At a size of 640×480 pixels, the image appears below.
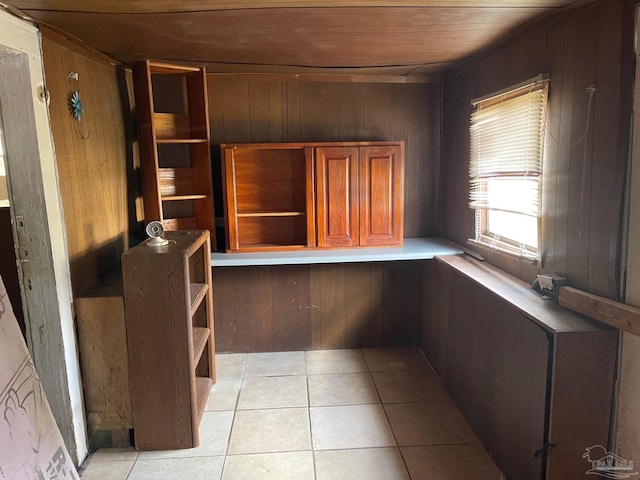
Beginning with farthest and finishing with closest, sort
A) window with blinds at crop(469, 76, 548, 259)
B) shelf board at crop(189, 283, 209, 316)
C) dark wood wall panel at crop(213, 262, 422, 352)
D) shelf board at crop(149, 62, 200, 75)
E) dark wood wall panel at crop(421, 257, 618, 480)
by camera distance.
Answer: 1. dark wood wall panel at crop(213, 262, 422, 352)
2. shelf board at crop(149, 62, 200, 75)
3. shelf board at crop(189, 283, 209, 316)
4. window with blinds at crop(469, 76, 548, 259)
5. dark wood wall panel at crop(421, 257, 618, 480)

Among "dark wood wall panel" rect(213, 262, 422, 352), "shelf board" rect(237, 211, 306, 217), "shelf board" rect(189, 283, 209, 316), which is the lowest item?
"dark wood wall panel" rect(213, 262, 422, 352)

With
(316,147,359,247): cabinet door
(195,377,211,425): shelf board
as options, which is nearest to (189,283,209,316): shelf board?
(195,377,211,425): shelf board

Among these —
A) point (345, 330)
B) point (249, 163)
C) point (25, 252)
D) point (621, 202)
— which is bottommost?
point (345, 330)

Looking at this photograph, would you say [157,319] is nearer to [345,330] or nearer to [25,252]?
[25,252]

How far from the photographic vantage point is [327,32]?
2.13m

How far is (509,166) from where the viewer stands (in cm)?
231

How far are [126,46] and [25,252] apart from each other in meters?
1.17

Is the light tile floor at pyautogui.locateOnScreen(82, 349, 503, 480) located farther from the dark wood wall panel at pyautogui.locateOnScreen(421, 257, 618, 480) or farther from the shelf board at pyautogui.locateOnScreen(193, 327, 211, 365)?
the shelf board at pyautogui.locateOnScreen(193, 327, 211, 365)

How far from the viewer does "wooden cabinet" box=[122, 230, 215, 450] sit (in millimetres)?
2158

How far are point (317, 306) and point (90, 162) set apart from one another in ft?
6.04

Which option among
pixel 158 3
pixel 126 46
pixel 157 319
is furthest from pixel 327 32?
pixel 157 319

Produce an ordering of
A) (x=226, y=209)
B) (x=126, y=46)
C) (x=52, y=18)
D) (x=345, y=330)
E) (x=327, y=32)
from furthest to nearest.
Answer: (x=345, y=330) → (x=226, y=209) → (x=126, y=46) → (x=327, y=32) → (x=52, y=18)

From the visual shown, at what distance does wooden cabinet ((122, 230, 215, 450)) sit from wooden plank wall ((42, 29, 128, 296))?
0.31m

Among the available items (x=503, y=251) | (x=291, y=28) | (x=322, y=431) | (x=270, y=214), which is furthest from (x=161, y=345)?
(x=503, y=251)
